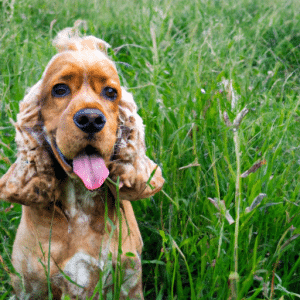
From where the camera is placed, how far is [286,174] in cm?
197

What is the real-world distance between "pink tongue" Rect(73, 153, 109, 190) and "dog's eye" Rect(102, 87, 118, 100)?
0.23m

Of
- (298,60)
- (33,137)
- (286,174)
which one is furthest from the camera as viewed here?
(298,60)

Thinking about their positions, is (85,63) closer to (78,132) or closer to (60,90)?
(60,90)

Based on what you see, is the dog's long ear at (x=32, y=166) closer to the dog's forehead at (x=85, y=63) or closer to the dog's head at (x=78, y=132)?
the dog's head at (x=78, y=132)

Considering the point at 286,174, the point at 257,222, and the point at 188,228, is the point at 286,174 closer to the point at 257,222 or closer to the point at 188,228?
the point at 257,222

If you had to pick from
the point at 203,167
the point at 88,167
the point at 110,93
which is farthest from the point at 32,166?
the point at 203,167

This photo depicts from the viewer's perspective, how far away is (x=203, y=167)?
6.55ft

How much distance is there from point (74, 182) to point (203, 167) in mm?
722

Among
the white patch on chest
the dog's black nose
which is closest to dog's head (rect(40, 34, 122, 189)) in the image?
the dog's black nose

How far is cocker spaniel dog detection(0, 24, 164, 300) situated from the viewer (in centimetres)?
136

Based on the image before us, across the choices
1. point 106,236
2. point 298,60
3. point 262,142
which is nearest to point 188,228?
point 106,236

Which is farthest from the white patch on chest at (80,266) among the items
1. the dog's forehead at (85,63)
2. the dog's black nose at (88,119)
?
the dog's forehead at (85,63)

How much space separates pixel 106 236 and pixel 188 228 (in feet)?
1.68

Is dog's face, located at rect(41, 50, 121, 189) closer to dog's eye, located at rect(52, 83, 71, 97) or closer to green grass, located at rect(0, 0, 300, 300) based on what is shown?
dog's eye, located at rect(52, 83, 71, 97)
